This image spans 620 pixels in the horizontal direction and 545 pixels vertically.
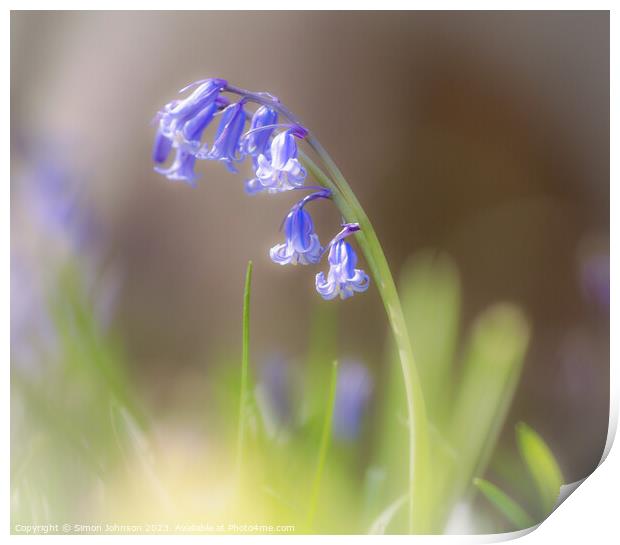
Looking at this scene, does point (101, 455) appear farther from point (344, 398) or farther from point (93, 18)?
point (93, 18)

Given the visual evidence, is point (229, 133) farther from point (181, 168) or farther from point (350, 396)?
point (350, 396)

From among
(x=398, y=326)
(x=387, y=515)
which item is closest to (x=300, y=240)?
(x=398, y=326)

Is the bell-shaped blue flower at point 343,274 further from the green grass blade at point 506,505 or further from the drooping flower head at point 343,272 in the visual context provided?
the green grass blade at point 506,505

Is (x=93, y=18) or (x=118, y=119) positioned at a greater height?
(x=93, y=18)

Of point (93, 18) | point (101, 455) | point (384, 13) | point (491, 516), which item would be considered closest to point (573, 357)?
point (491, 516)

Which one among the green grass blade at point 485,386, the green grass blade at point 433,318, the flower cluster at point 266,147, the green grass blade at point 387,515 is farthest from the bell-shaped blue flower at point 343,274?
the green grass blade at point 387,515

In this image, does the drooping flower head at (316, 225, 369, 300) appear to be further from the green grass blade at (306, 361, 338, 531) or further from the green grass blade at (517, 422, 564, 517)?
the green grass blade at (517, 422, 564, 517)
